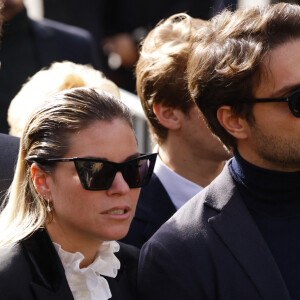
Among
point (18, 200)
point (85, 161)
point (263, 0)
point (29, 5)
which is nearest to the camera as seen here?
point (85, 161)

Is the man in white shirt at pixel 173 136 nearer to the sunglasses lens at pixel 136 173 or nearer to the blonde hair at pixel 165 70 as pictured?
the blonde hair at pixel 165 70

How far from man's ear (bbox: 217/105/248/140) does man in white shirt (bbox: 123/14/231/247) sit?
2.03ft

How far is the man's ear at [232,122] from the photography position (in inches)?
116

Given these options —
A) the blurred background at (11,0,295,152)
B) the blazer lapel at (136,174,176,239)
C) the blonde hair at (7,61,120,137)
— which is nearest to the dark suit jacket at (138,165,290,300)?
the blazer lapel at (136,174,176,239)

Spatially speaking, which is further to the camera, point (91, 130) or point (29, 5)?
point (29, 5)

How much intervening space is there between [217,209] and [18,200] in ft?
2.44

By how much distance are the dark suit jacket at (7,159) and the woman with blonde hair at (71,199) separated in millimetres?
327

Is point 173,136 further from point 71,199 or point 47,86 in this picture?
point 71,199

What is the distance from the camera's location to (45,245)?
2.70 meters

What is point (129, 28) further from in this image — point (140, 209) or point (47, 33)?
point (140, 209)

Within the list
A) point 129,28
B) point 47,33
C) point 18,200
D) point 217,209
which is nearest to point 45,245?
point 18,200

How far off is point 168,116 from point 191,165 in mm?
266

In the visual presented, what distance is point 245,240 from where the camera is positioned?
9.15 ft

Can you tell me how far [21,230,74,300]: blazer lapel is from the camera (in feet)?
8.58
